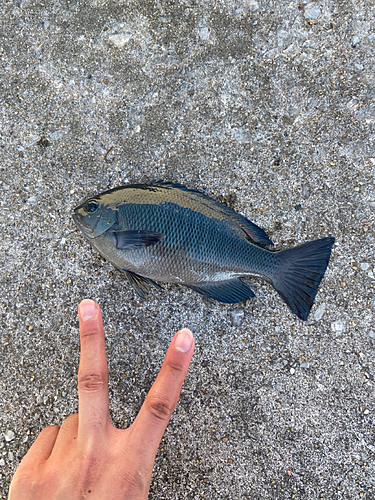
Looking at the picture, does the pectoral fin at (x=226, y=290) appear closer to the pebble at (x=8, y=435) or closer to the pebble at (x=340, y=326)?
the pebble at (x=340, y=326)

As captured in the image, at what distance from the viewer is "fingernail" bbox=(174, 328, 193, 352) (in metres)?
1.82

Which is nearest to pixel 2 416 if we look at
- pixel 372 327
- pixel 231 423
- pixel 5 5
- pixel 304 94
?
pixel 231 423

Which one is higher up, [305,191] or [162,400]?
[305,191]

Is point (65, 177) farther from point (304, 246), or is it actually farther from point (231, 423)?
point (231, 423)

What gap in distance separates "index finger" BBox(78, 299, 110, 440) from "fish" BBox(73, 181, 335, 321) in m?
0.53

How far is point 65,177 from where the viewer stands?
2633mm

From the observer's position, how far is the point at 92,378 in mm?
1870

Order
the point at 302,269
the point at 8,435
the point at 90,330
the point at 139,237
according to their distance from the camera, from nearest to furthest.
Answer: the point at 90,330 → the point at 139,237 → the point at 302,269 → the point at 8,435

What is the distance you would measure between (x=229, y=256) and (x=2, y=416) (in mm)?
2202

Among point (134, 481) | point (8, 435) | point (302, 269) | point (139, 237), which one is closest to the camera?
point (134, 481)

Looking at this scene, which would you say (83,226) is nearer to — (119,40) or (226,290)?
(226,290)

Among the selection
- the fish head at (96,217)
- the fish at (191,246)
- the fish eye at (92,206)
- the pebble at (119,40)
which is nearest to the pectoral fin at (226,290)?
the fish at (191,246)

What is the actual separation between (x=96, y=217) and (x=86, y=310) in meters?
0.70

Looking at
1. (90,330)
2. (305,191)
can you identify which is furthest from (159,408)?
(305,191)
